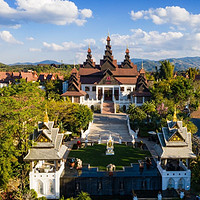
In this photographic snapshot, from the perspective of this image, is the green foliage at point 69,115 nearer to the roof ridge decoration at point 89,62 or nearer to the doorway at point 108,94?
the doorway at point 108,94

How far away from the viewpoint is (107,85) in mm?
45469

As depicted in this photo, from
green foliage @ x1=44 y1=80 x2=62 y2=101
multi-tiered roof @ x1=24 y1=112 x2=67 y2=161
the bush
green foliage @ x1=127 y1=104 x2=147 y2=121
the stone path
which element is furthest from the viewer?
green foliage @ x1=44 y1=80 x2=62 y2=101

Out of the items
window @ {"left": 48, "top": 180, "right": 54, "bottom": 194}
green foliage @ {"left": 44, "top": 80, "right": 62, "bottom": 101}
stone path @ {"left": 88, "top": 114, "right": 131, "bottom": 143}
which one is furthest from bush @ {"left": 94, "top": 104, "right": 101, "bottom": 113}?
window @ {"left": 48, "top": 180, "right": 54, "bottom": 194}

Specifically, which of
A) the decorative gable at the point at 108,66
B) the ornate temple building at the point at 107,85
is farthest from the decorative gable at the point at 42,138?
the decorative gable at the point at 108,66

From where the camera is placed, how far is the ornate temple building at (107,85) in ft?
139

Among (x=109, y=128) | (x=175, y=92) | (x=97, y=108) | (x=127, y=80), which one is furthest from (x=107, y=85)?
(x=109, y=128)

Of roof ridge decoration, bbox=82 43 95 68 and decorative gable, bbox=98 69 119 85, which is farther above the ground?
roof ridge decoration, bbox=82 43 95 68

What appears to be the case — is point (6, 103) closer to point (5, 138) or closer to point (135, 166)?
point (5, 138)

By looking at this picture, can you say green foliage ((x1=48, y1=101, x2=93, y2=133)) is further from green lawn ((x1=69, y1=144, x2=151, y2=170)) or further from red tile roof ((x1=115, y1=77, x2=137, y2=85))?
red tile roof ((x1=115, y1=77, x2=137, y2=85))

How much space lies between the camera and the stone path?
2816cm

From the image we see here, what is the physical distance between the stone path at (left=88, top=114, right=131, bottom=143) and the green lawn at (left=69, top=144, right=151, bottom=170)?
281 cm

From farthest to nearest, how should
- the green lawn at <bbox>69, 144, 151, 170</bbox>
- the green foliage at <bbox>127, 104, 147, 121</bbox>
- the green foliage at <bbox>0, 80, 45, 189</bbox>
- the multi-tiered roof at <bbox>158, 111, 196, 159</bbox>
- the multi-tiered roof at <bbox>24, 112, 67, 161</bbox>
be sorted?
1. the green foliage at <bbox>127, 104, 147, 121</bbox>
2. the green lawn at <bbox>69, 144, 151, 170</bbox>
3. the multi-tiered roof at <bbox>158, 111, 196, 159</bbox>
4. the multi-tiered roof at <bbox>24, 112, 67, 161</bbox>
5. the green foliage at <bbox>0, 80, 45, 189</bbox>

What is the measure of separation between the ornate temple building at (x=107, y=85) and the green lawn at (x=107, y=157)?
17.6 metres

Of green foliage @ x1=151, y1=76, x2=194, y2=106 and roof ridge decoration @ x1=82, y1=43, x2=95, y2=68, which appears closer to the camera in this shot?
green foliage @ x1=151, y1=76, x2=194, y2=106
